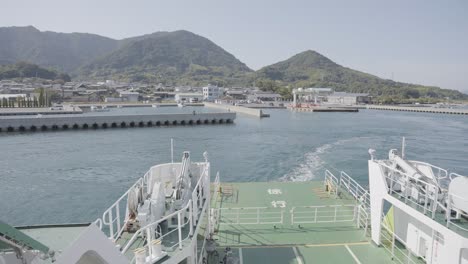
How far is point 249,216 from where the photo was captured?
12.3m

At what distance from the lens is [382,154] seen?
109 feet

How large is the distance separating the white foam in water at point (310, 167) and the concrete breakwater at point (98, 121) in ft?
100

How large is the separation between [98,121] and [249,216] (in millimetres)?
50562

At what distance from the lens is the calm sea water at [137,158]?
1997 centimetres

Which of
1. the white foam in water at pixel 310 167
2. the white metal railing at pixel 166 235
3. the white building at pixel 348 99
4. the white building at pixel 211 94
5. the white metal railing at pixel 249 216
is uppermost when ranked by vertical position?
the white building at pixel 211 94

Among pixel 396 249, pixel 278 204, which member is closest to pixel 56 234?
pixel 396 249

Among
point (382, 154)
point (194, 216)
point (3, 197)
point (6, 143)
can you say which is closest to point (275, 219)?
point (194, 216)

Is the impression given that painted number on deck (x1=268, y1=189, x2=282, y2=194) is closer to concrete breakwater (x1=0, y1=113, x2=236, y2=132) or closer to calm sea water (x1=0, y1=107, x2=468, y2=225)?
calm sea water (x1=0, y1=107, x2=468, y2=225)

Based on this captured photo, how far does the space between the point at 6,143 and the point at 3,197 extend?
83.0 feet

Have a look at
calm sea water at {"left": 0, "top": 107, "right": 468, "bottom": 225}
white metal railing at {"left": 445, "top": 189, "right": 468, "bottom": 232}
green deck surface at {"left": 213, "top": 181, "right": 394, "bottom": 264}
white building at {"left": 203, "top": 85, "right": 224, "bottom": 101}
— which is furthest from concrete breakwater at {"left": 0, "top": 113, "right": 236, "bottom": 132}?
white building at {"left": 203, "top": 85, "right": 224, "bottom": 101}

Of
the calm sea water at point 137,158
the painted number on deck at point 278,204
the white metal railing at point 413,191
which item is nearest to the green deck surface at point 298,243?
the painted number on deck at point 278,204

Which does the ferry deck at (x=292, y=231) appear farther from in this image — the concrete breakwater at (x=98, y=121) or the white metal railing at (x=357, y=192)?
the concrete breakwater at (x=98, y=121)

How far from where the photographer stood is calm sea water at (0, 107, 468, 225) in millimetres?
19969

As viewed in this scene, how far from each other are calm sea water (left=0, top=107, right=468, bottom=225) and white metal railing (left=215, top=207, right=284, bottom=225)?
29.9 feet
